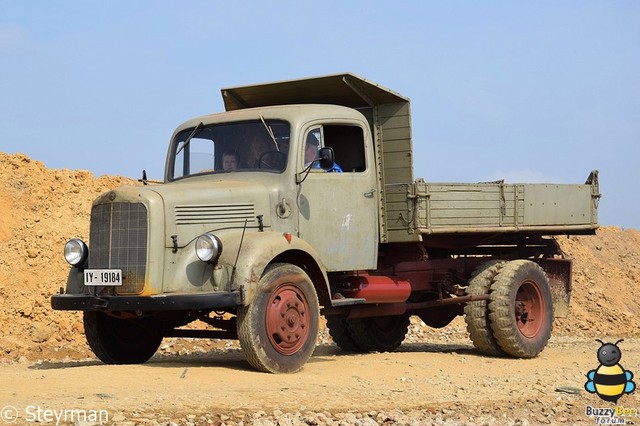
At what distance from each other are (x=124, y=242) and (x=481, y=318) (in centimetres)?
501

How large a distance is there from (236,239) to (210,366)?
1292mm

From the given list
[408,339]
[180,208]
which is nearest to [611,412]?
[180,208]

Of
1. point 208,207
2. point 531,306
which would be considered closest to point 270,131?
point 208,207

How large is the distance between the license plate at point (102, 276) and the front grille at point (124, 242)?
0.18 ft

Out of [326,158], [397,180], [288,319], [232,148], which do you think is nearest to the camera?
[288,319]

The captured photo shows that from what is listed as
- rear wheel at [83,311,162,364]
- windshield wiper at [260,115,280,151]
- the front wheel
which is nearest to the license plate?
rear wheel at [83,311,162,364]

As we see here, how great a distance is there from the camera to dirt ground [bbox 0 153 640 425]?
307 inches

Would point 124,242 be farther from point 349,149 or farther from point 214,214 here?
point 349,149

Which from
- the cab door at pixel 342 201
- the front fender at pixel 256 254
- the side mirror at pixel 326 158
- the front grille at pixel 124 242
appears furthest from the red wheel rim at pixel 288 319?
the side mirror at pixel 326 158

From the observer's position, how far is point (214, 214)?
32.7 ft

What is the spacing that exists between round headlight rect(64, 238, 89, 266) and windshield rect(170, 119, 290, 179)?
166 centimetres

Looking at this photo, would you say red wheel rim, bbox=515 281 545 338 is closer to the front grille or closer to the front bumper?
the front bumper

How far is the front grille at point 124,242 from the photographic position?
9602 mm

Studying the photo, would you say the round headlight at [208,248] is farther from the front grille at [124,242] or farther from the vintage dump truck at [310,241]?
the front grille at [124,242]
